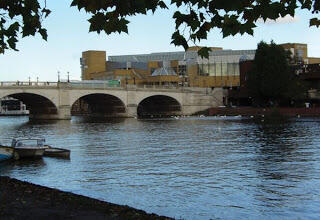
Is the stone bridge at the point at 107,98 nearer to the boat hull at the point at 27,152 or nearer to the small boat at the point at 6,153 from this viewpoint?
the boat hull at the point at 27,152

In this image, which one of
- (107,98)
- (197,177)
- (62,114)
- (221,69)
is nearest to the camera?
(197,177)

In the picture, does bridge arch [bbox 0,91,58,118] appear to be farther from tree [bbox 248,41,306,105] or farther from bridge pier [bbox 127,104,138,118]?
tree [bbox 248,41,306,105]

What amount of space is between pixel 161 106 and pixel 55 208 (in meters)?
130

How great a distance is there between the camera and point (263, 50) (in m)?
102

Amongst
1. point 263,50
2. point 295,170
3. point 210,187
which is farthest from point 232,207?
point 263,50

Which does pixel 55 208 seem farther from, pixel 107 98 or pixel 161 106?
pixel 161 106

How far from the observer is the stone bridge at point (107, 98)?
103688mm

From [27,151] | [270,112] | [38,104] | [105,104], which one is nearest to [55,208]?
[27,151]

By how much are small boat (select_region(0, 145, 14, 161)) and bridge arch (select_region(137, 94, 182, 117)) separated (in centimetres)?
9874

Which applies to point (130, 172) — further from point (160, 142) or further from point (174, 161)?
point (160, 142)

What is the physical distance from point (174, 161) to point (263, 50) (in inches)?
2987

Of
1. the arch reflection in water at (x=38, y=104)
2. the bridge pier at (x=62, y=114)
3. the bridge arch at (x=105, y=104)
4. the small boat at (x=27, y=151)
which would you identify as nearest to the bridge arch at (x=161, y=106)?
the bridge arch at (x=105, y=104)

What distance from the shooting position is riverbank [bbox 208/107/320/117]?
94.7 metres

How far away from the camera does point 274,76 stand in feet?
326
